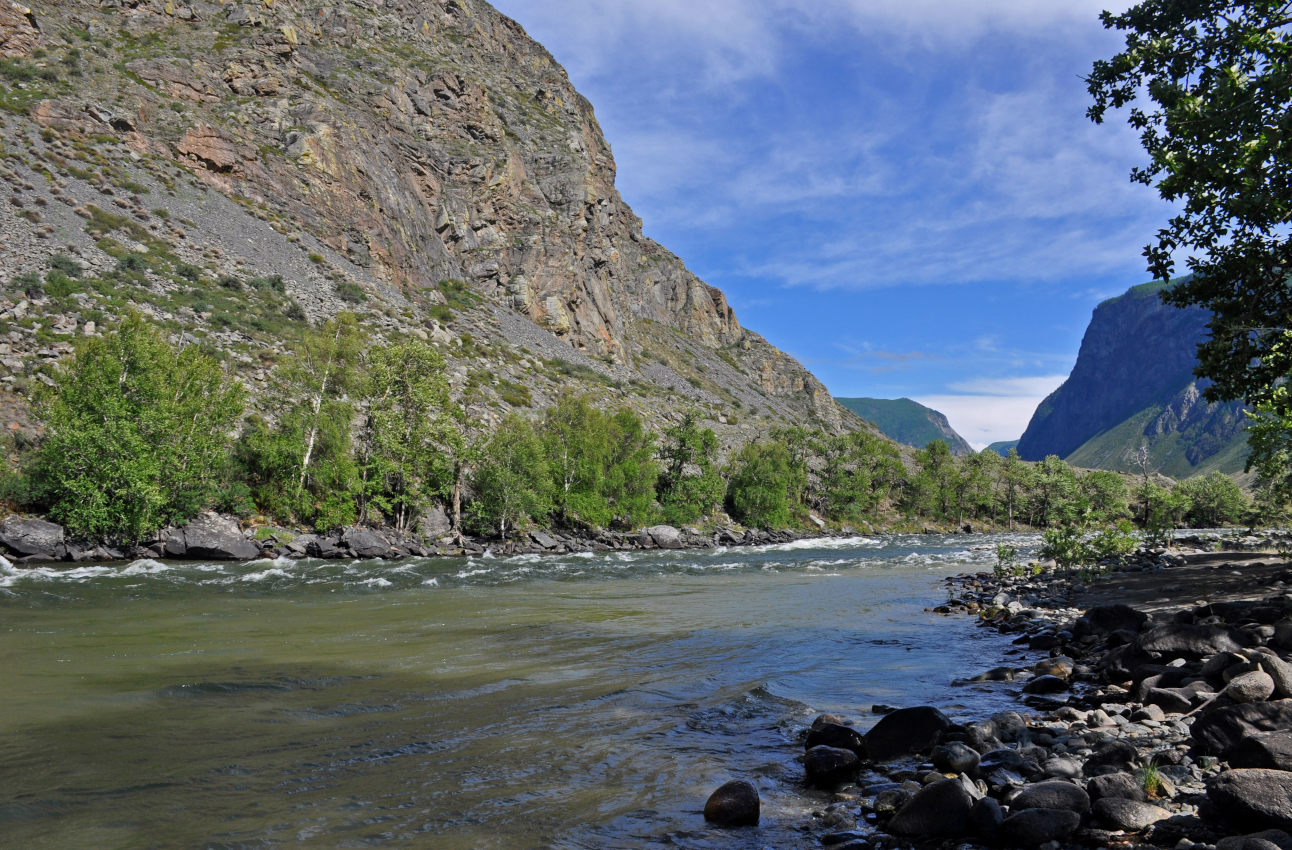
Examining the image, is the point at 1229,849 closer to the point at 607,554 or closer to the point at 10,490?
the point at 10,490

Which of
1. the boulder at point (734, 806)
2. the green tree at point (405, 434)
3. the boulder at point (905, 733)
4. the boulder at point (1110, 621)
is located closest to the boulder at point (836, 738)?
the boulder at point (905, 733)

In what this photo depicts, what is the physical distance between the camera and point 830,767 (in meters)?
7.22

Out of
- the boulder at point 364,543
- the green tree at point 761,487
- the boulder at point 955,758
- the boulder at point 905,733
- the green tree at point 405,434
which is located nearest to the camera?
the boulder at point 955,758

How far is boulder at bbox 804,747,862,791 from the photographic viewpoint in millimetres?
7197

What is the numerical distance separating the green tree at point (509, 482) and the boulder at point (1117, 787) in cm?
4854

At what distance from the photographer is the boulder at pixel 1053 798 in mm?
5492

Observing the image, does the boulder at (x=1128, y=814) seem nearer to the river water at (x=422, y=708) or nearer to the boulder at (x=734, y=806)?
the river water at (x=422, y=708)

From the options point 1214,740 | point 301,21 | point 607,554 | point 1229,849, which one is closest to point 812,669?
point 1214,740

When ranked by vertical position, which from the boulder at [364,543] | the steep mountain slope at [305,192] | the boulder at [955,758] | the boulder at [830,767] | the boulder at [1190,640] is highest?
the steep mountain slope at [305,192]

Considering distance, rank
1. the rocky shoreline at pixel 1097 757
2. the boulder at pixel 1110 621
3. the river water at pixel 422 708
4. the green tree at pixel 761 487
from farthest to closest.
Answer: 1. the green tree at pixel 761 487
2. the boulder at pixel 1110 621
3. the river water at pixel 422 708
4. the rocky shoreline at pixel 1097 757

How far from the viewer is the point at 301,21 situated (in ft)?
339

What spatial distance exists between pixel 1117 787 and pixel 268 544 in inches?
1625

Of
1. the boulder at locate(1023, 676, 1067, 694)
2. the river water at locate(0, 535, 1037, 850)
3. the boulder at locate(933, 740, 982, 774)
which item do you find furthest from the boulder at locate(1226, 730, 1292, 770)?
the boulder at locate(1023, 676, 1067, 694)

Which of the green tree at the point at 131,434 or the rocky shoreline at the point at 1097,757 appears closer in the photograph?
the rocky shoreline at the point at 1097,757
